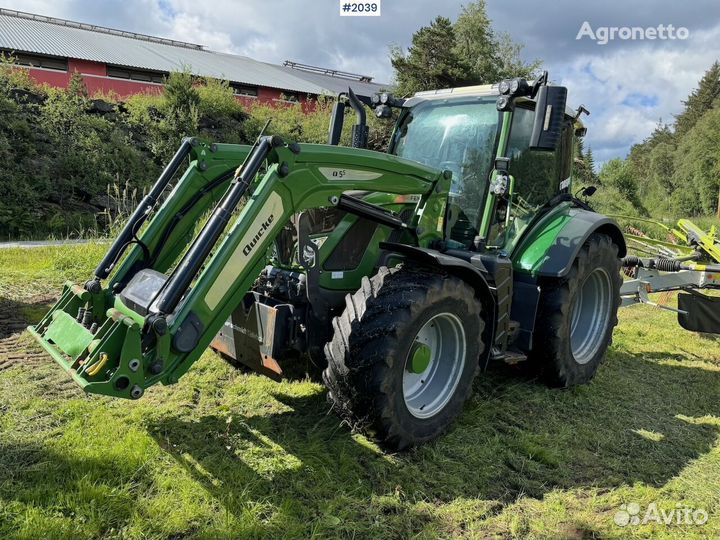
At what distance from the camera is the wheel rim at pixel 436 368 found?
3418 millimetres

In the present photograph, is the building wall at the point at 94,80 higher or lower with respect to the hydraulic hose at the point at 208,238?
higher

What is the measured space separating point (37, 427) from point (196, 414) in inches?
35.8

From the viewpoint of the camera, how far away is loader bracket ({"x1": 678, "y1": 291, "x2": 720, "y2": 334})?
5.60 m

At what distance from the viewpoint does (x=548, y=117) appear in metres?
3.54

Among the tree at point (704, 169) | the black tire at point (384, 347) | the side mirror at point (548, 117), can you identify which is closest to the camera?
the black tire at point (384, 347)

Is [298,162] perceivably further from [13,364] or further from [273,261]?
[13,364]

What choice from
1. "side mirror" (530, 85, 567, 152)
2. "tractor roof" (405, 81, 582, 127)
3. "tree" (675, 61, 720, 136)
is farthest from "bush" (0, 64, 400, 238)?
"tree" (675, 61, 720, 136)

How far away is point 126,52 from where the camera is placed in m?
26.9

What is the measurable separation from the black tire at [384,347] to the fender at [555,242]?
108 cm

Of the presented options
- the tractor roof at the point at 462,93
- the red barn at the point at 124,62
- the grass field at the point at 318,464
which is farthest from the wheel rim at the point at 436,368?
the red barn at the point at 124,62

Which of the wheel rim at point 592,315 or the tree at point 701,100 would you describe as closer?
the wheel rim at point 592,315

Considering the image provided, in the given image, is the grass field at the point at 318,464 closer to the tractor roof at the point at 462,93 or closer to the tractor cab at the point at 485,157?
the tractor cab at the point at 485,157

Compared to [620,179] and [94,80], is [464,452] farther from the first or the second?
[620,179]

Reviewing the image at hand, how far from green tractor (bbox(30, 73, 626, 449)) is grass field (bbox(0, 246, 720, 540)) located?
0.32 metres
